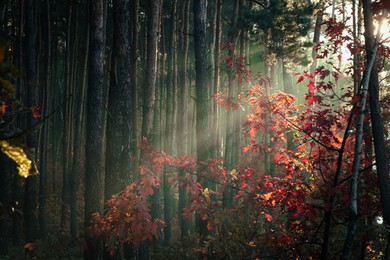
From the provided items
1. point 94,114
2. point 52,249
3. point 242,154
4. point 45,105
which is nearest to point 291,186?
point 242,154

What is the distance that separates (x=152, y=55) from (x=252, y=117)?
5.44m

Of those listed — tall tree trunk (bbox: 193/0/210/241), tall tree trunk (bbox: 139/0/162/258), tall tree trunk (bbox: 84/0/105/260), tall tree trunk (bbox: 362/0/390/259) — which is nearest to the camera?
tall tree trunk (bbox: 362/0/390/259)

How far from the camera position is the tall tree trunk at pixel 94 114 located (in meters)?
7.98

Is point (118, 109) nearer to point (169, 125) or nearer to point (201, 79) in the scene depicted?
point (201, 79)

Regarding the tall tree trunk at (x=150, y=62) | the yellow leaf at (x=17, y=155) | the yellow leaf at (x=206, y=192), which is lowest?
the yellow leaf at (x=206, y=192)

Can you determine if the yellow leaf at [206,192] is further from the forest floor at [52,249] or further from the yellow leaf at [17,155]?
the forest floor at [52,249]

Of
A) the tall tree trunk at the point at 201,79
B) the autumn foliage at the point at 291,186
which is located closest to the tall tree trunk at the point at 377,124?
the autumn foliage at the point at 291,186

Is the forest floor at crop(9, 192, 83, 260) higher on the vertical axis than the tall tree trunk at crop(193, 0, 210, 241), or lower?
lower

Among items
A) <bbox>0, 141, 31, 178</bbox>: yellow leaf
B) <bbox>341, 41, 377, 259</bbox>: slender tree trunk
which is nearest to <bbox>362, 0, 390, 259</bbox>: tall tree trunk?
<bbox>341, 41, 377, 259</bbox>: slender tree trunk

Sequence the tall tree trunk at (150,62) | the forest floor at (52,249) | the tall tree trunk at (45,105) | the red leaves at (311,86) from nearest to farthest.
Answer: the red leaves at (311,86) → the tall tree trunk at (150,62) → the forest floor at (52,249) → the tall tree trunk at (45,105)

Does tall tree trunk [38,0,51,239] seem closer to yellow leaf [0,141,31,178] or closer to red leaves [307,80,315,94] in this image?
red leaves [307,80,315,94]

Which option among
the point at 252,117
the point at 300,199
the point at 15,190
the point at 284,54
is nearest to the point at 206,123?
the point at 252,117

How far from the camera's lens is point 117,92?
7.46 m

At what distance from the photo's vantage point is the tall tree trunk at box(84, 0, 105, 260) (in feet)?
26.2
